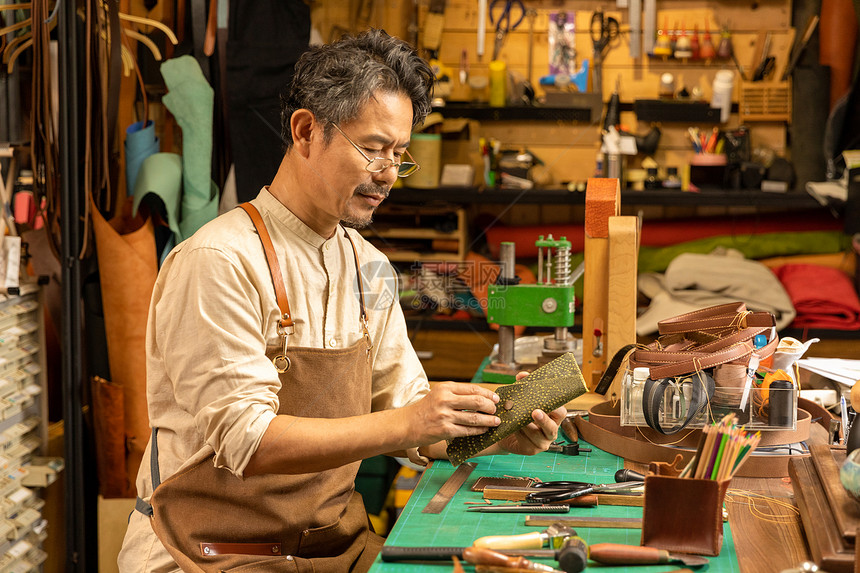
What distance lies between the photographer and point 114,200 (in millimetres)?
2953

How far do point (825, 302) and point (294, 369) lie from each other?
2.73m

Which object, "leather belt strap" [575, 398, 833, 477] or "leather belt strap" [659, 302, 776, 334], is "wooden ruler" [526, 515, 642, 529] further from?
"leather belt strap" [659, 302, 776, 334]

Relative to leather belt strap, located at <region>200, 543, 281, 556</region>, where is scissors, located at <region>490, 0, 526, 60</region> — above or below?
above

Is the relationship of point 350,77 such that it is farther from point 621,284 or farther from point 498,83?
point 498,83

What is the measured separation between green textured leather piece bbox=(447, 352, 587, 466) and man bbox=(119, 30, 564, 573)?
51 mm

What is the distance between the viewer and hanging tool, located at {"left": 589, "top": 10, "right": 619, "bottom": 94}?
4.13 metres

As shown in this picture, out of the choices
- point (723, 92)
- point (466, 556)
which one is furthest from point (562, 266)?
point (723, 92)

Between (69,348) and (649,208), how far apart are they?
285cm

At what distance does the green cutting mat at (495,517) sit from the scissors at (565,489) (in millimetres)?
Result: 36

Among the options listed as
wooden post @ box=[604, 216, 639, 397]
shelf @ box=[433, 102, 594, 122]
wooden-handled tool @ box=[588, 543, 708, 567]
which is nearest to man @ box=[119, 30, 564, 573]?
wooden-handled tool @ box=[588, 543, 708, 567]

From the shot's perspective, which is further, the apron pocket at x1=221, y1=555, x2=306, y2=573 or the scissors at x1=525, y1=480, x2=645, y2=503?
the apron pocket at x1=221, y1=555, x2=306, y2=573

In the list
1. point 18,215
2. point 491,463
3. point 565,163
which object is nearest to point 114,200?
point 18,215

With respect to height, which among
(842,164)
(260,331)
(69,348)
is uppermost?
(842,164)

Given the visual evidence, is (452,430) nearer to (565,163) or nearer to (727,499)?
(727,499)
